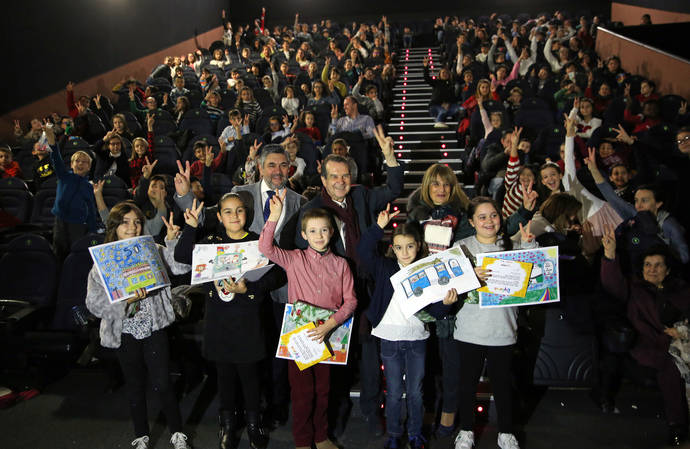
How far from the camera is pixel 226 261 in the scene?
288cm

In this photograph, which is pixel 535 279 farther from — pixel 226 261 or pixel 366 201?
pixel 226 261

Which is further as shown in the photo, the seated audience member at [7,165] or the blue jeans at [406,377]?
the seated audience member at [7,165]

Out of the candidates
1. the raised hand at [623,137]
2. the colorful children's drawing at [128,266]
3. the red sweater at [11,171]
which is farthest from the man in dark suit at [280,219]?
the red sweater at [11,171]

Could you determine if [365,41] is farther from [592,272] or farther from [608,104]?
[592,272]

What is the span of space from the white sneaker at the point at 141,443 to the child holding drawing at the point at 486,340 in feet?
5.93

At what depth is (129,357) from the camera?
2.99 metres

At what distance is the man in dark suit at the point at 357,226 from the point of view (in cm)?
315

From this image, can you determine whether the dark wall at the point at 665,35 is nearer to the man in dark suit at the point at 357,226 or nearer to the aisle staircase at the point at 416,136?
the aisle staircase at the point at 416,136

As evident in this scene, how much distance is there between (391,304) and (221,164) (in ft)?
11.7

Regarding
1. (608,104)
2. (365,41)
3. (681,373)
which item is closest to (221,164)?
(681,373)

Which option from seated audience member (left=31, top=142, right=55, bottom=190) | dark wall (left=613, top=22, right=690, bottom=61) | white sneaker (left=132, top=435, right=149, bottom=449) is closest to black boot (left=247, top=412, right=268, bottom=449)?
white sneaker (left=132, top=435, right=149, bottom=449)

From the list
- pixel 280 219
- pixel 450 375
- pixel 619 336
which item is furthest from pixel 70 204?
pixel 619 336

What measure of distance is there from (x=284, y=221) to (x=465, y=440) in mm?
1695

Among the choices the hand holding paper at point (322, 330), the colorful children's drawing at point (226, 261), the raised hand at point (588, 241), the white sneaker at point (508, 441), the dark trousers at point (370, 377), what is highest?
the colorful children's drawing at point (226, 261)
